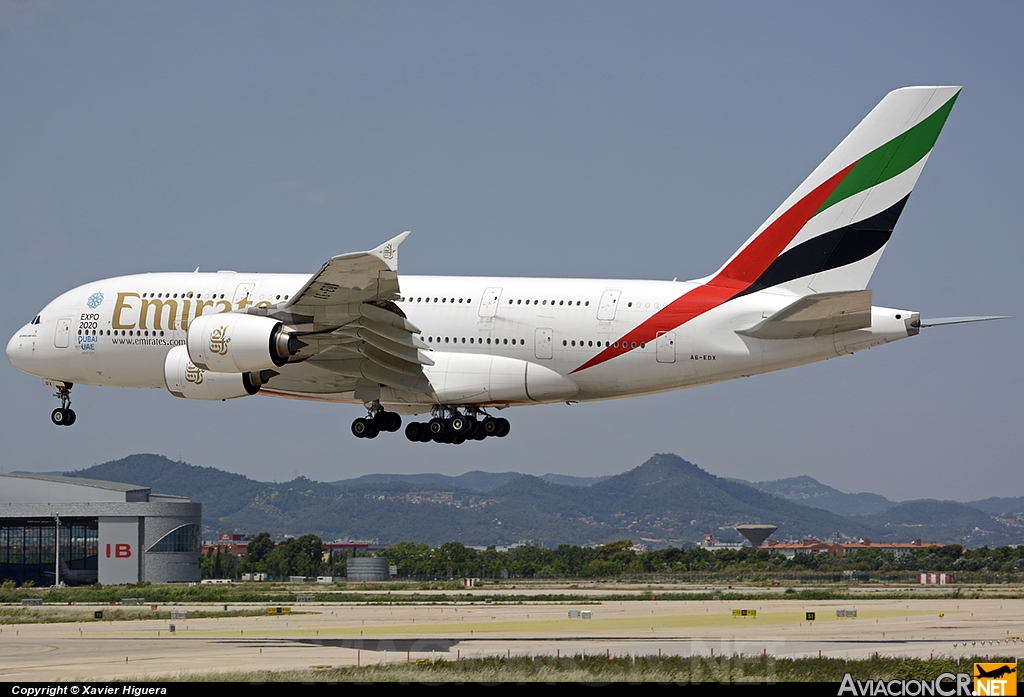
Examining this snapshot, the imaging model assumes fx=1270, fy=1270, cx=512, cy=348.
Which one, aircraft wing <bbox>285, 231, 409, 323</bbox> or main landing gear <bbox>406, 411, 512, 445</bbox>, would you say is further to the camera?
main landing gear <bbox>406, 411, 512, 445</bbox>

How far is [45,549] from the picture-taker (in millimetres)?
97438

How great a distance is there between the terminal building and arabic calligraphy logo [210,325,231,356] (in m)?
59.7

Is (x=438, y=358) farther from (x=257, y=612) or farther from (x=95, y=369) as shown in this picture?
(x=257, y=612)

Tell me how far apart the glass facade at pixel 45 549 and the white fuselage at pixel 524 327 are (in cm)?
5540

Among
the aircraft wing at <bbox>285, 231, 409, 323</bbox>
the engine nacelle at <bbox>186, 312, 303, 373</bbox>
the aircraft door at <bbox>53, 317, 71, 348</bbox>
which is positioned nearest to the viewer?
the aircraft wing at <bbox>285, 231, 409, 323</bbox>

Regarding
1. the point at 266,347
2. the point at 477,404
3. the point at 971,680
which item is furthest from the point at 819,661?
the point at 266,347

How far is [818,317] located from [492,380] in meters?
10.3

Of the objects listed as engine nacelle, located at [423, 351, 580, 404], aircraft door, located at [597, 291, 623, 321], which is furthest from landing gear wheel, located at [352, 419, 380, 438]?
aircraft door, located at [597, 291, 623, 321]

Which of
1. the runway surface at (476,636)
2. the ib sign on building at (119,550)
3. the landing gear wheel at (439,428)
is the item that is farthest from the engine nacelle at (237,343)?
the ib sign on building at (119,550)

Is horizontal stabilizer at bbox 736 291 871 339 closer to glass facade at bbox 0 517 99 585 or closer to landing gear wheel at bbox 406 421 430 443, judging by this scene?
landing gear wheel at bbox 406 421 430 443

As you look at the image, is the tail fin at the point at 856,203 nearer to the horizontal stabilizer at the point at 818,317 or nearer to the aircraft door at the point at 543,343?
the horizontal stabilizer at the point at 818,317

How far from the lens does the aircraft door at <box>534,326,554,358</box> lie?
40281 mm

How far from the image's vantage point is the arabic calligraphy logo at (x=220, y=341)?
37750mm

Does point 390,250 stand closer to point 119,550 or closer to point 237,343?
point 237,343
